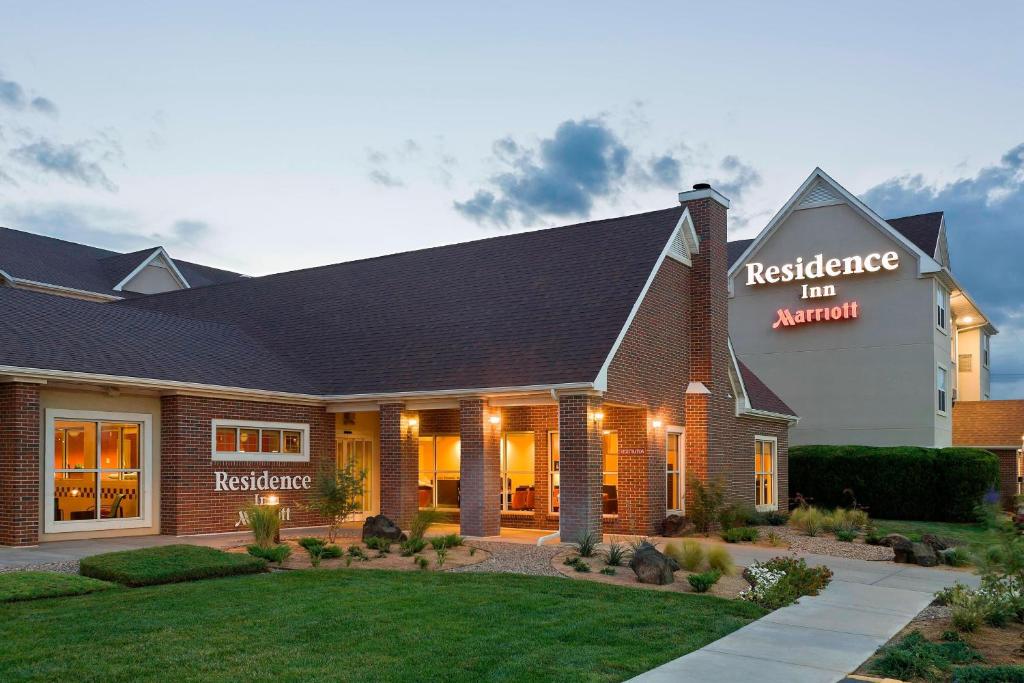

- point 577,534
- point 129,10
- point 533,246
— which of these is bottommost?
point 577,534

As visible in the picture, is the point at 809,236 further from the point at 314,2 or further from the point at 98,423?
the point at 98,423

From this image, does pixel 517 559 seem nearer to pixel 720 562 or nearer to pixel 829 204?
pixel 720 562

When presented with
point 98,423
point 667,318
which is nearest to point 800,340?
point 667,318

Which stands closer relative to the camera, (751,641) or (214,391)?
(751,641)

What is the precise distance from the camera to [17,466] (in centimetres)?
1602

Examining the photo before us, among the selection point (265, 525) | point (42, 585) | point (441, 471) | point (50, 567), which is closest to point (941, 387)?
point (441, 471)

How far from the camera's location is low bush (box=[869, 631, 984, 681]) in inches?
339

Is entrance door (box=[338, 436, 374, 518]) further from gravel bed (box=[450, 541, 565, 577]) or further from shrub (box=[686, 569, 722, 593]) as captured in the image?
shrub (box=[686, 569, 722, 593])

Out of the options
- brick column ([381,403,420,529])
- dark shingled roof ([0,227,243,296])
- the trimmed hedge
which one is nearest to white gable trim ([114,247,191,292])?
dark shingled roof ([0,227,243,296])

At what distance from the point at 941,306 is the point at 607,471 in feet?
60.7

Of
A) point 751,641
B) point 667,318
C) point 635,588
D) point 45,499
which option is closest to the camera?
point 751,641

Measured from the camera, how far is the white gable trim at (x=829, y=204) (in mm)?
32281

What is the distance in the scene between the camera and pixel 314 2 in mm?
17547

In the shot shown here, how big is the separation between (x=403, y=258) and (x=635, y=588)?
1532cm
